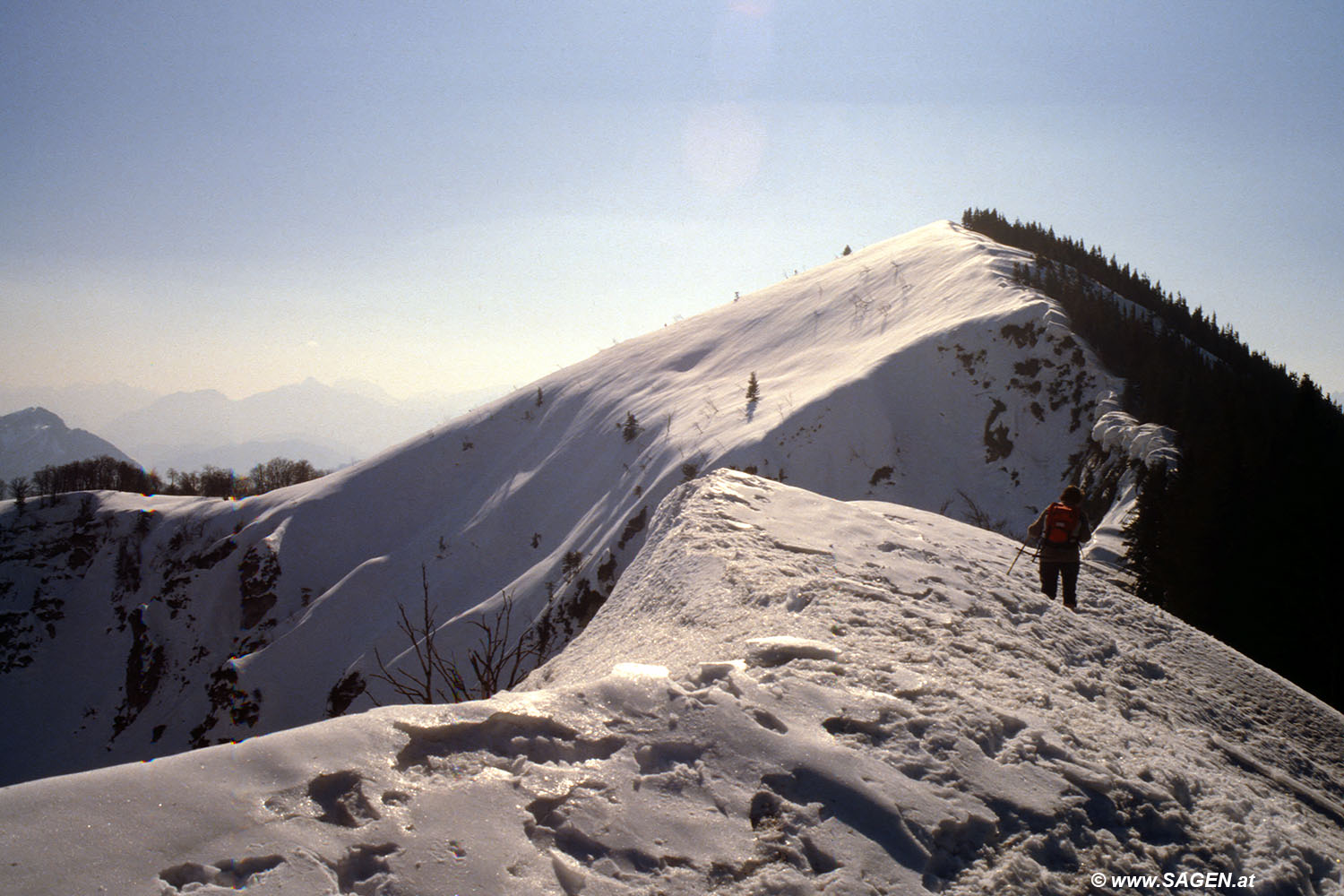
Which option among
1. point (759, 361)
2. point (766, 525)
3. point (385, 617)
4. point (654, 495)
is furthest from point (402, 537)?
point (766, 525)

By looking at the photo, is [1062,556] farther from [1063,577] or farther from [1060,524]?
[1060,524]

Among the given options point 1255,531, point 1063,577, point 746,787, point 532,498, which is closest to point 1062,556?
point 1063,577

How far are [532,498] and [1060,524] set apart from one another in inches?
1211

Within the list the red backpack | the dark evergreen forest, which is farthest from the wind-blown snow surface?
the dark evergreen forest

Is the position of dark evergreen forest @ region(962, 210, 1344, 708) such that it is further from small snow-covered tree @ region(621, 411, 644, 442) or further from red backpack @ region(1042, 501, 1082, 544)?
small snow-covered tree @ region(621, 411, 644, 442)

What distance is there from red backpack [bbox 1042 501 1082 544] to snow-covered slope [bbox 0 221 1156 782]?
572 inches

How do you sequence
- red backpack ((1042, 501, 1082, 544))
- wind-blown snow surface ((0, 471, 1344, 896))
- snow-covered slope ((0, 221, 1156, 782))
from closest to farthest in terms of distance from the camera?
wind-blown snow surface ((0, 471, 1344, 896)) < red backpack ((1042, 501, 1082, 544)) < snow-covered slope ((0, 221, 1156, 782))

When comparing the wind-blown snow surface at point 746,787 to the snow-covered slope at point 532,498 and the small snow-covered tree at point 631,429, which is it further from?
the small snow-covered tree at point 631,429

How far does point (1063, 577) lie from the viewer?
778 cm

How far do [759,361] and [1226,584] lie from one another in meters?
24.1

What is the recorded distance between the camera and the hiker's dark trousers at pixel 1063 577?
770 cm

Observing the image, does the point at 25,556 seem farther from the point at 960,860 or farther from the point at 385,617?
the point at 960,860

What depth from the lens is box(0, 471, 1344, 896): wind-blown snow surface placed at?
99.0 inches

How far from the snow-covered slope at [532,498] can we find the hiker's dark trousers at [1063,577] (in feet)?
49.1
